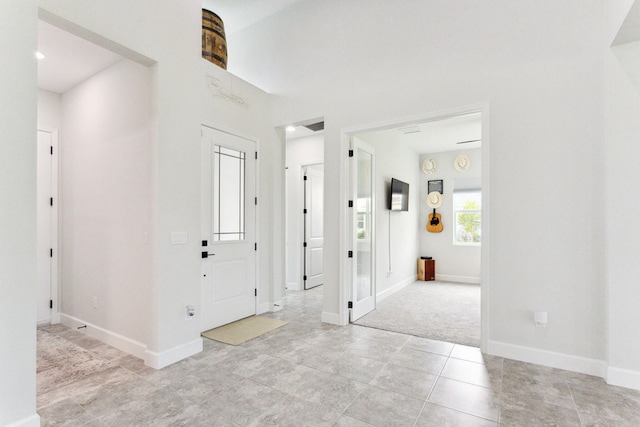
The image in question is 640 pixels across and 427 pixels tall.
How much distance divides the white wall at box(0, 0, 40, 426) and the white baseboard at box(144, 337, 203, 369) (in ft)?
2.99

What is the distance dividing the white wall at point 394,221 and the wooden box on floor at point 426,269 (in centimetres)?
13

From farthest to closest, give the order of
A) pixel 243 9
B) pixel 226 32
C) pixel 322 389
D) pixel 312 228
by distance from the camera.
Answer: pixel 312 228
pixel 226 32
pixel 243 9
pixel 322 389

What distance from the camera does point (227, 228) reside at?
156 inches

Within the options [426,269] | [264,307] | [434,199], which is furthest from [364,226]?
[434,199]

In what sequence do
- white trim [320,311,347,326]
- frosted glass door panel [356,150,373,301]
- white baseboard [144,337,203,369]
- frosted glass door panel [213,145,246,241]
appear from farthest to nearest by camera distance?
frosted glass door panel [356,150,373,301] → white trim [320,311,347,326] → frosted glass door panel [213,145,246,241] → white baseboard [144,337,203,369]

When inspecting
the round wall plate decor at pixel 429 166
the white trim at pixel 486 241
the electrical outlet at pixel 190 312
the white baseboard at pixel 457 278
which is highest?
the round wall plate decor at pixel 429 166

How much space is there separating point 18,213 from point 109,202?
5.26 ft

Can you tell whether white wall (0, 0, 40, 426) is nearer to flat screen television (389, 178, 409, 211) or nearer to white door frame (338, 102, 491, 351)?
white door frame (338, 102, 491, 351)

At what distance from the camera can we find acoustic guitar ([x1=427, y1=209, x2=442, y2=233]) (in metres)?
7.36

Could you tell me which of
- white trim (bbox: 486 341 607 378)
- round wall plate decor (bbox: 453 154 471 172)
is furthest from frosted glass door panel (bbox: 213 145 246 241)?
round wall plate decor (bbox: 453 154 471 172)

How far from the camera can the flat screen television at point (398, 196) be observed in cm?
559

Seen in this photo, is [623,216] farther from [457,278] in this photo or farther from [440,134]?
[457,278]

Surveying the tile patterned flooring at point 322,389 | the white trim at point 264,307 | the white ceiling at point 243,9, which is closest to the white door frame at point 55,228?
the tile patterned flooring at point 322,389

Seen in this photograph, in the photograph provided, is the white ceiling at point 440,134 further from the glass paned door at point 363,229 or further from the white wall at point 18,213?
the white wall at point 18,213
